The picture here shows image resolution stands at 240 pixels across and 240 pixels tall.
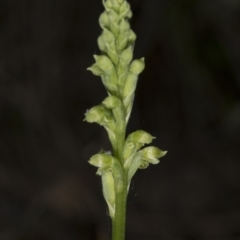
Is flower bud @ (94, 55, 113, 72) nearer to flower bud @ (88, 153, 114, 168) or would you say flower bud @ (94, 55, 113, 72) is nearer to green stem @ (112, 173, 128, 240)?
flower bud @ (88, 153, 114, 168)

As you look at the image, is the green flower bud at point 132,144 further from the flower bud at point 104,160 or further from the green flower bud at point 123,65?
the green flower bud at point 123,65

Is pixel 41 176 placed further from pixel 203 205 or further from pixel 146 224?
pixel 203 205

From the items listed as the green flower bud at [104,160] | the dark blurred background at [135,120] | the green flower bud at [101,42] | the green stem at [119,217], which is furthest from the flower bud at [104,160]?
the dark blurred background at [135,120]

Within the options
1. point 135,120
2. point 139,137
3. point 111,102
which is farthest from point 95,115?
point 135,120

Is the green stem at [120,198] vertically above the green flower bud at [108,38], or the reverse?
the green flower bud at [108,38]

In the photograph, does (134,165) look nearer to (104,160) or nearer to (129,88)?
(104,160)
